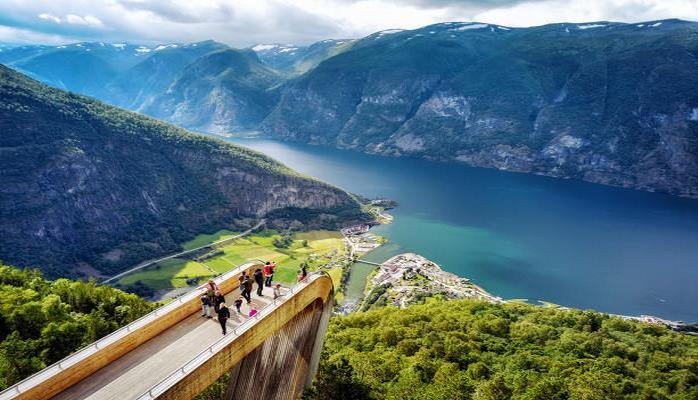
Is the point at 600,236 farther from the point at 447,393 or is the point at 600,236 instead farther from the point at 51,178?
the point at 51,178

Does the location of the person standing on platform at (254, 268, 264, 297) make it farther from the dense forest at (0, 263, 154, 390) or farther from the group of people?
the dense forest at (0, 263, 154, 390)

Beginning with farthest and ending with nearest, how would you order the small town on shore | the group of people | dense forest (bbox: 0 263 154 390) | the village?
1. the village
2. the small town on shore
3. dense forest (bbox: 0 263 154 390)
4. the group of people

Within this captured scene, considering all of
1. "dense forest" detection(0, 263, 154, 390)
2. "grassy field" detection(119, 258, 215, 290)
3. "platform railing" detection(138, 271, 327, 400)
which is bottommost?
"grassy field" detection(119, 258, 215, 290)

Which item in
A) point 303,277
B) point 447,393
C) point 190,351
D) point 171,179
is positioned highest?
point 303,277

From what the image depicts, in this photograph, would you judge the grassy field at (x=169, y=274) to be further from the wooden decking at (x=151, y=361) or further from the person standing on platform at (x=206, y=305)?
the wooden decking at (x=151, y=361)

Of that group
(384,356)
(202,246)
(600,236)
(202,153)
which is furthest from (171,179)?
(600,236)

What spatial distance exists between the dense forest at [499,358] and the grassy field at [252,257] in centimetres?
5283

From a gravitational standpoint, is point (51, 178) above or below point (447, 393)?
below

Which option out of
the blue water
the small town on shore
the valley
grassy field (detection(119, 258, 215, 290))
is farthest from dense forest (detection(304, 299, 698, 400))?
grassy field (detection(119, 258, 215, 290))

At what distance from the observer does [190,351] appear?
16375mm

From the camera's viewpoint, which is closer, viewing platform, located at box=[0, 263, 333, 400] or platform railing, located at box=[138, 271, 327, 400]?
platform railing, located at box=[138, 271, 327, 400]

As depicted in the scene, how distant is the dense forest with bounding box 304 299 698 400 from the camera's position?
29.2 meters

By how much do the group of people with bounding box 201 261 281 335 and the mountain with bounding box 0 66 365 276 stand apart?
97.0 meters

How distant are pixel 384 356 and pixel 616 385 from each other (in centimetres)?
1803
